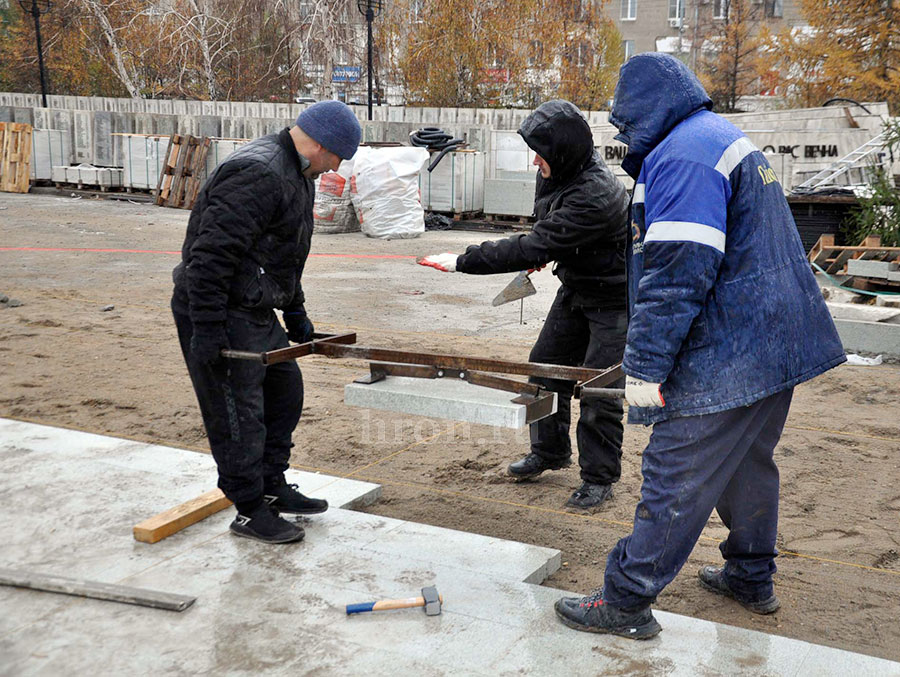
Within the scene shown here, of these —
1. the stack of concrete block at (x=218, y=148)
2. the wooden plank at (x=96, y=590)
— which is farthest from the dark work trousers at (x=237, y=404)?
the stack of concrete block at (x=218, y=148)

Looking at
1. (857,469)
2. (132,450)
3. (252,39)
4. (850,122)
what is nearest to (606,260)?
(857,469)

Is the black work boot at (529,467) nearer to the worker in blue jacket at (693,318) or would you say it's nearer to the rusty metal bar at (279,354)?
the rusty metal bar at (279,354)

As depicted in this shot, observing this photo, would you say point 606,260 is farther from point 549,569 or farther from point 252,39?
point 252,39

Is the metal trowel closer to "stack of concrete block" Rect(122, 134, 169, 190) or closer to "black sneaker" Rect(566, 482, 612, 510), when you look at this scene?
"black sneaker" Rect(566, 482, 612, 510)

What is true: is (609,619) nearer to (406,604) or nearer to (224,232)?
(406,604)

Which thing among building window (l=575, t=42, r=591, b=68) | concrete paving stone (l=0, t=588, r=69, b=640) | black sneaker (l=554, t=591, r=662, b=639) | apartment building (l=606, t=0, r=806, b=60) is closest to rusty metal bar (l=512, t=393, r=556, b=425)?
black sneaker (l=554, t=591, r=662, b=639)

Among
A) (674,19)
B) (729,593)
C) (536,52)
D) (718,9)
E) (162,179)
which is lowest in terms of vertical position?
(729,593)

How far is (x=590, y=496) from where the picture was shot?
4.54 metres

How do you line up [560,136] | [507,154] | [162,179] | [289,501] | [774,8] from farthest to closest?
[774,8] → [162,179] → [507,154] → [560,136] → [289,501]

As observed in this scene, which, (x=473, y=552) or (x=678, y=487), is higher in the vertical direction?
(x=678, y=487)

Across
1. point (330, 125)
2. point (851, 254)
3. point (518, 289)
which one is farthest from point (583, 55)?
point (330, 125)

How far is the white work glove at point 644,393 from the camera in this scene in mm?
2867

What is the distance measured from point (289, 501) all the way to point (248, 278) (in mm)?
1077

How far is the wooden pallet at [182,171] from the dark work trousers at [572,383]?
16.1 metres
